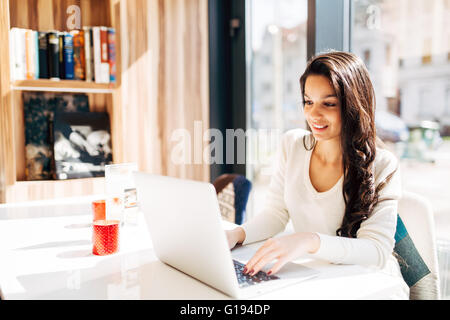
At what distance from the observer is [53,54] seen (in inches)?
91.0

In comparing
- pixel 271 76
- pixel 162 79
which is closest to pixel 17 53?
pixel 162 79

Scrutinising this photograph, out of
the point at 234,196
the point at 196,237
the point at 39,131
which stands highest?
the point at 39,131

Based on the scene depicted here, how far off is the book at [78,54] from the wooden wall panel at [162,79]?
9.4 inches

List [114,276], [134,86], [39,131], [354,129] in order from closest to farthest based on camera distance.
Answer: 1. [114,276]
2. [354,129]
3. [39,131]
4. [134,86]

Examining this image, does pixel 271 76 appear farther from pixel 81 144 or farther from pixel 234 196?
pixel 81 144

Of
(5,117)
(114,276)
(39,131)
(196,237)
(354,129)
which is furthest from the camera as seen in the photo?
(39,131)

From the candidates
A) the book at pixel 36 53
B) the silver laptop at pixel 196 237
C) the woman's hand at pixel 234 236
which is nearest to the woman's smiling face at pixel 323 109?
the woman's hand at pixel 234 236

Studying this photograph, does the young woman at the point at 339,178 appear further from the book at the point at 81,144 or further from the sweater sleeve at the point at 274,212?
the book at the point at 81,144

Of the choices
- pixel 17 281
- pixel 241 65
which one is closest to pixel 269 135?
pixel 241 65

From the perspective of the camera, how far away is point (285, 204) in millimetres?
1578

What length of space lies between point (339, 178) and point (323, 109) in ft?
0.82

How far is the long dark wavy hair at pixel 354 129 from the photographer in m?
1.32

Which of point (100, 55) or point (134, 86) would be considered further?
point (134, 86)
